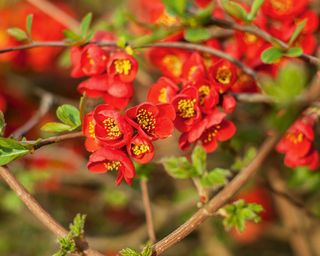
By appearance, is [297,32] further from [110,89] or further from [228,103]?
[110,89]

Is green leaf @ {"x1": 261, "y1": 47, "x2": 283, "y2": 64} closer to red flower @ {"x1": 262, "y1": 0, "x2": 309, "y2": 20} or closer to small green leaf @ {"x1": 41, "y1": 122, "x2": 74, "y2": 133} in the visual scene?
red flower @ {"x1": 262, "y1": 0, "x2": 309, "y2": 20}

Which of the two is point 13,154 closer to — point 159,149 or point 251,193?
point 159,149

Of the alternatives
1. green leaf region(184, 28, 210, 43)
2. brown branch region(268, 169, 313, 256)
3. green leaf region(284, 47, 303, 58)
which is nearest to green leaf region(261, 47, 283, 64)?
green leaf region(284, 47, 303, 58)

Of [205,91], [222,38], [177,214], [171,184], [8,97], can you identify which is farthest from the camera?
[171,184]

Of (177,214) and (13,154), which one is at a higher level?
(177,214)

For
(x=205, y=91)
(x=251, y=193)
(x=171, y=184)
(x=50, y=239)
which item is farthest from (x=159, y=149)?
(x=205, y=91)

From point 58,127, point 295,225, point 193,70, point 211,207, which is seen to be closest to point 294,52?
point 193,70

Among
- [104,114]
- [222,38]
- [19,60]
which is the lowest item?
[104,114]

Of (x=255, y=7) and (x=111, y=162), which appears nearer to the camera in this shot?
(x=111, y=162)
